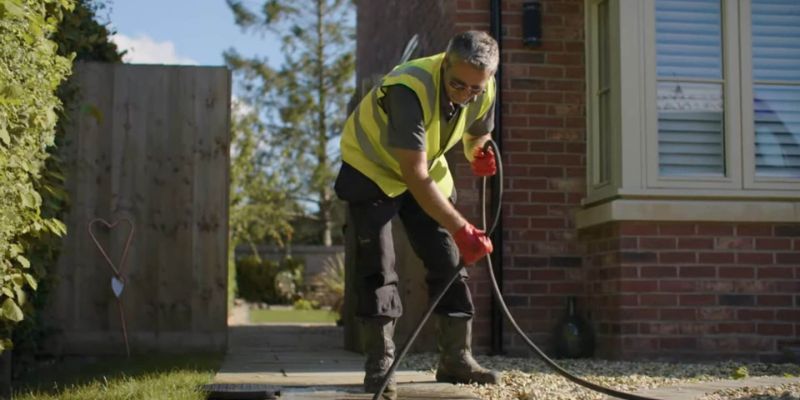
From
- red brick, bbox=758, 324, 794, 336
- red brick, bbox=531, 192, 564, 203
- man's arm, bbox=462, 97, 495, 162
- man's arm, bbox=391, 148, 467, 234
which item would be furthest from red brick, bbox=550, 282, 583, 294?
man's arm, bbox=391, 148, 467, 234

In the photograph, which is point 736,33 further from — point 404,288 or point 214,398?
→ point 214,398

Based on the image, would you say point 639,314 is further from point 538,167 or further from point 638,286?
point 538,167

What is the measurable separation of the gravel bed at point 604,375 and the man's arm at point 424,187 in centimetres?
79

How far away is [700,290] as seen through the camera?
5.99m

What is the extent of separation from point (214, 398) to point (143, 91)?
3025mm

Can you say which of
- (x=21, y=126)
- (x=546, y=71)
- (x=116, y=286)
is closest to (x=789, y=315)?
(x=546, y=71)

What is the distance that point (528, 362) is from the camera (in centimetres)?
573

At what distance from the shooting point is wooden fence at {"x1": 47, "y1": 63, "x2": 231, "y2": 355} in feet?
21.0

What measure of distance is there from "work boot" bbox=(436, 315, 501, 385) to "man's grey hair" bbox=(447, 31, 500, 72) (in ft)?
3.83

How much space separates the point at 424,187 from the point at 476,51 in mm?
499

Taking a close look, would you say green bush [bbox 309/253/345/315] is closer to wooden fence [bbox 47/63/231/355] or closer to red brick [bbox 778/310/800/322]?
wooden fence [bbox 47/63/231/355]

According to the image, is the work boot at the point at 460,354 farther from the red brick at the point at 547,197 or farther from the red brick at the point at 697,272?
the red brick at the point at 547,197

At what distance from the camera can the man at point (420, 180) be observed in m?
3.72

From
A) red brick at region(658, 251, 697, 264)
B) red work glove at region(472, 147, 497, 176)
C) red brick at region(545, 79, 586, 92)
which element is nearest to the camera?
red work glove at region(472, 147, 497, 176)
